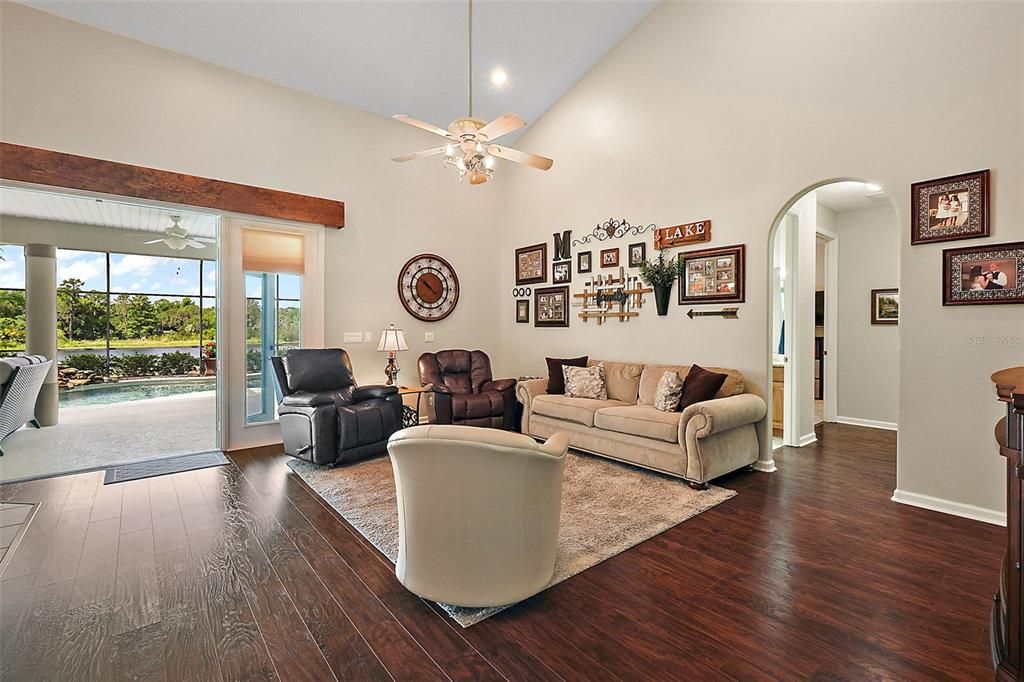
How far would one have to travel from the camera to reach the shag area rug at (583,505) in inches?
105

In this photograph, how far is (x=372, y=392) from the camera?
4.70 metres

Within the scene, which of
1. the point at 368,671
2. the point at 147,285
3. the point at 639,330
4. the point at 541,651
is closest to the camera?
the point at 368,671

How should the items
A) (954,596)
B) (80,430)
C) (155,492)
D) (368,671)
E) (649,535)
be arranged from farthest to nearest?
(80,430)
(155,492)
(649,535)
(954,596)
(368,671)

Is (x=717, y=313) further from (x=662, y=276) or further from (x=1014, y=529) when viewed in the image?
(x=1014, y=529)


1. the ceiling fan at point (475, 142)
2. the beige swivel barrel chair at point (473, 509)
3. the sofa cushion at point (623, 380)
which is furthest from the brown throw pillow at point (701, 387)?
the beige swivel barrel chair at point (473, 509)

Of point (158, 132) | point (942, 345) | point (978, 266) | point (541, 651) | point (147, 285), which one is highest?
point (158, 132)

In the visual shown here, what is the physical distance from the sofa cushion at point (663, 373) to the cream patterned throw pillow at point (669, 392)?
0.40ft

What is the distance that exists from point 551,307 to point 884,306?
4402mm

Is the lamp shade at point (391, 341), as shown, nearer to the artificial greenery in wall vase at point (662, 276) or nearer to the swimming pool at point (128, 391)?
the artificial greenery in wall vase at point (662, 276)

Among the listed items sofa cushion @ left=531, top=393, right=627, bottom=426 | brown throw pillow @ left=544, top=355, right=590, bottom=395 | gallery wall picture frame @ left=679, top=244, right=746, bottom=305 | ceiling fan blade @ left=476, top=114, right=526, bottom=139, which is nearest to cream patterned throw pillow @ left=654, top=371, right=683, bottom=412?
sofa cushion @ left=531, top=393, right=627, bottom=426

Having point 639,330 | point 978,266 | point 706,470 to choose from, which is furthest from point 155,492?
point 978,266

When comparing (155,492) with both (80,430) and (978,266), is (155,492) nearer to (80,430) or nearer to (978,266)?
(80,430)

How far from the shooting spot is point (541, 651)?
185 cm

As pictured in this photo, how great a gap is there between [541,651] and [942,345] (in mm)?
3431
